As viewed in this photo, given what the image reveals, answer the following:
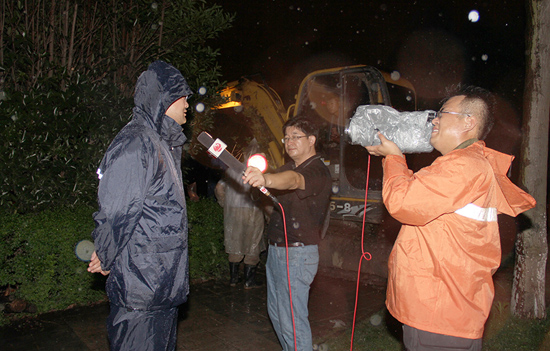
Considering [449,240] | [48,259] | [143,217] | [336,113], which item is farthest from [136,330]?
[336,113]

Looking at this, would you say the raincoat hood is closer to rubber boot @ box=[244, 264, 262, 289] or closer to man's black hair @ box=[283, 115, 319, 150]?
man's black hair @ box=[283, 115, 319, 150]

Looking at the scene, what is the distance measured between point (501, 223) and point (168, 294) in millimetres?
7763

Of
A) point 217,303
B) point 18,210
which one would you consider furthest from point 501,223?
point 18,210

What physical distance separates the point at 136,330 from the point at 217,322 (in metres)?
2.92

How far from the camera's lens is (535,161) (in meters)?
4.70

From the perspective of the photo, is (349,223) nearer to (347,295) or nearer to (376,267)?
(376,267)

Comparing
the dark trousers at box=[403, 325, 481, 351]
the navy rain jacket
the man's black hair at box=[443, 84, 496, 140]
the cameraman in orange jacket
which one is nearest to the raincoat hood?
the navy rain jacket

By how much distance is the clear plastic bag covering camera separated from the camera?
2270 mm

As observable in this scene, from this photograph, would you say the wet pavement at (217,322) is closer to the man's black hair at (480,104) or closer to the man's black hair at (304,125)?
the man's black hair at (304,125)

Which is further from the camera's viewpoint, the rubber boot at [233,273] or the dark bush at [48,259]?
the rubber boot at [233,273]

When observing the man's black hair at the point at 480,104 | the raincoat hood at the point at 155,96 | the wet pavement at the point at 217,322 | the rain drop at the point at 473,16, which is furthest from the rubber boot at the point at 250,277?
the rain drop at the point at 473,16

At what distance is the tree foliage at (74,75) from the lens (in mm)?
4676

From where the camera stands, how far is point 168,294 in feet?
7.47

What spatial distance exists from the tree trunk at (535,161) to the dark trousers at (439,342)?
3405 millimetres
